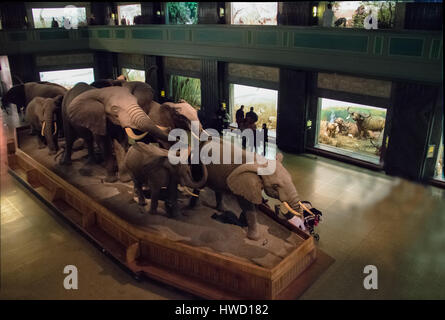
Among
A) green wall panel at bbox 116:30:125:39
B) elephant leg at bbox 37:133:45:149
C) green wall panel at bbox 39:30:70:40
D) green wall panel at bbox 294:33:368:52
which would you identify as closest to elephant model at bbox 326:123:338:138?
green wall panel at bbox 294:33:368:52

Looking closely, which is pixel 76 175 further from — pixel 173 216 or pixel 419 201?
pixel 419 201

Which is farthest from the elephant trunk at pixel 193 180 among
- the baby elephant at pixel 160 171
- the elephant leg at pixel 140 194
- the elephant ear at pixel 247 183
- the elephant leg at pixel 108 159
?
the elephant leg at pixel 108 159

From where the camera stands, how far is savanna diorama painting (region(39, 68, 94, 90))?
18.4 metres

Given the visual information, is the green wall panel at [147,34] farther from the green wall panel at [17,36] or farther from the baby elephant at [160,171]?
the baby elephant at [160,171]

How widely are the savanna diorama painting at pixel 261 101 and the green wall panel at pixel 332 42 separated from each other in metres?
2.47

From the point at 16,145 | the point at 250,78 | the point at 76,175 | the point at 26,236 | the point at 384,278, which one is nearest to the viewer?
the point at 384,278

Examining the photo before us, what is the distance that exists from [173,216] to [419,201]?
5.84 m

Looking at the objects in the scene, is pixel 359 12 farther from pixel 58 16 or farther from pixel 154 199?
pixel 58 16

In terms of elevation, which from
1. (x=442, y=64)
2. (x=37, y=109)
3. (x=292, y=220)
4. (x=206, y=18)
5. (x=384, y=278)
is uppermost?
(x=206, y=18)

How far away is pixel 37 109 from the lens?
998 cm

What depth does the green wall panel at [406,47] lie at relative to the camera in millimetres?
8383

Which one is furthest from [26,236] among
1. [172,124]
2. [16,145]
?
[16,145]

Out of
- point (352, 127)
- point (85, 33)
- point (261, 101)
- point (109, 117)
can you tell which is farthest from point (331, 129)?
point (85, 33)

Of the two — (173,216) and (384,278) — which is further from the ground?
(173,216)
